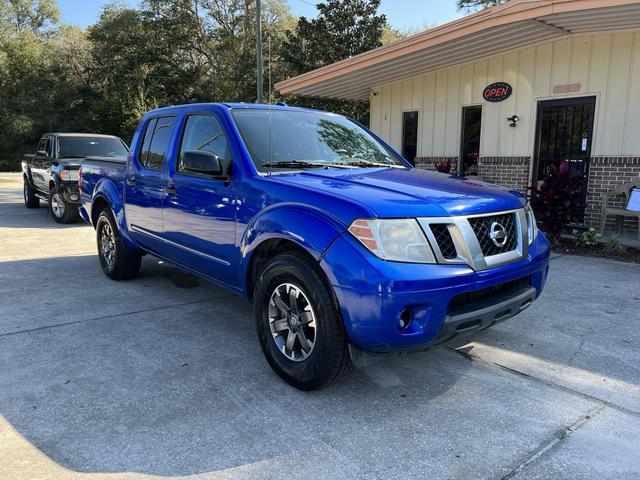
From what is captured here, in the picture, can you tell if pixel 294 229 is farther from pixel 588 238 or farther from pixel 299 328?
pixel 588 238

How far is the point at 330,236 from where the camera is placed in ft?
9.40

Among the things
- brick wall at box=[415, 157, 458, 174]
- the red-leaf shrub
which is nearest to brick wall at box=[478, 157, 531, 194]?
brick wall at box=[415, 157, 458, 174]

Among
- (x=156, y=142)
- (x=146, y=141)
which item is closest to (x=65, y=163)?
(x=146, y=141)

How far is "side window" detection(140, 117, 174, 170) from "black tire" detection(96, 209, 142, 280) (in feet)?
3.52

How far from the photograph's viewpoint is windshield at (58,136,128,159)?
11.0 m

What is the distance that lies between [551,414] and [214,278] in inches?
102

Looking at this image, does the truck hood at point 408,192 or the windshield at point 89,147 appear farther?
the windshield at point 89,147

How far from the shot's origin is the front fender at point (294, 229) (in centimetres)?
289

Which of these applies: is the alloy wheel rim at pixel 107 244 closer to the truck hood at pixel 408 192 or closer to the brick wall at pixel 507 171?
the truck hood at pixel 408 192

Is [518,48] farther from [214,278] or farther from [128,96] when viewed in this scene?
[128,96]

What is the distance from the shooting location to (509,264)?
3.12 meters

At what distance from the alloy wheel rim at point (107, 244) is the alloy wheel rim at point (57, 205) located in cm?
529

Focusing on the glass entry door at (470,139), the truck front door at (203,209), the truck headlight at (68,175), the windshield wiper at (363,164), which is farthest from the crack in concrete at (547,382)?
the truck headlight at (68,175)

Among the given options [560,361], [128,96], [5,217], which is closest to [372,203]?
[560,361]
